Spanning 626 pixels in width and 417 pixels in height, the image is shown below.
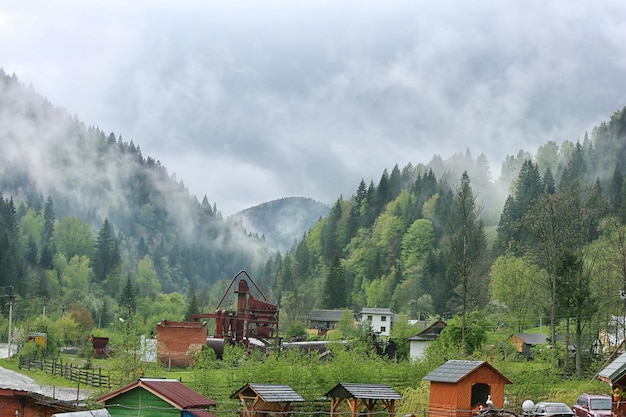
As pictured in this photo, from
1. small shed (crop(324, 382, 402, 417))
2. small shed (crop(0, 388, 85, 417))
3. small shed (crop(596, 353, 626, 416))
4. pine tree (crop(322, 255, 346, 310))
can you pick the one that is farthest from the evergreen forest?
small shed (crop(0, 388, 85, 417))

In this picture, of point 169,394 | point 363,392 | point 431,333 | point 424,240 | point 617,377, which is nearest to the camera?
point 617,377

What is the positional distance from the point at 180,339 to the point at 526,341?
31.4 m

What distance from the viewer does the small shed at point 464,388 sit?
3694 centimetres

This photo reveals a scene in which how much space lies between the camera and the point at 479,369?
3738 cm

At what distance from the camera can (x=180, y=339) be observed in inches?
3086

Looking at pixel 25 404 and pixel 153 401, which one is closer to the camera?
pixel 25 404

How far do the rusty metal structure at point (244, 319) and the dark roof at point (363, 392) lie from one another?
48.7m

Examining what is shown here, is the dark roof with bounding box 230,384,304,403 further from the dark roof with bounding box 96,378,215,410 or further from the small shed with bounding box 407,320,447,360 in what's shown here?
the small shed with bounding box 407,320,447,360

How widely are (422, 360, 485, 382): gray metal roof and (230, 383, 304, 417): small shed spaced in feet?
19.1

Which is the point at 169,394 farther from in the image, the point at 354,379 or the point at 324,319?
the point at 324,319

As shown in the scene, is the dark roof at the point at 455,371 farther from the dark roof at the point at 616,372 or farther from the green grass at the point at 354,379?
the dark roof at the point at 616,372

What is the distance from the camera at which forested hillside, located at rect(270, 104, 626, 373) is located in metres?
63.3

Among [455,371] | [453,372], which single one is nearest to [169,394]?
[453,372]

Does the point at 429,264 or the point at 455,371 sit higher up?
the point at 429,264
